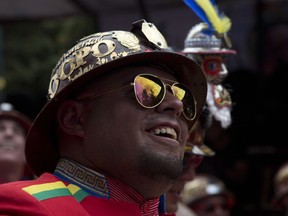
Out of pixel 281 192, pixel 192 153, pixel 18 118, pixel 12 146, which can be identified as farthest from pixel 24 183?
pixel 281 192

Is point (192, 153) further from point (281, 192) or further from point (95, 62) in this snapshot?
point (281, 192)

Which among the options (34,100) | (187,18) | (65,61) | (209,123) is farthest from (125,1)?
(65,61)

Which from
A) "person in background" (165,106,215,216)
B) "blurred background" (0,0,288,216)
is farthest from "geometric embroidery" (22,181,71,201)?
"blurred background" (0,0,288,216)

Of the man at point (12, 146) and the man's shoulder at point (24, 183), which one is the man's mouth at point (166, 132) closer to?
the man's shoulder at point (24, 183)

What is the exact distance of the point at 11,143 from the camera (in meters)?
6.34

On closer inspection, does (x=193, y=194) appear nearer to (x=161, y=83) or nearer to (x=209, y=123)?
(x=209, y=123)

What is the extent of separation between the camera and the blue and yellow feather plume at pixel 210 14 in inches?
172

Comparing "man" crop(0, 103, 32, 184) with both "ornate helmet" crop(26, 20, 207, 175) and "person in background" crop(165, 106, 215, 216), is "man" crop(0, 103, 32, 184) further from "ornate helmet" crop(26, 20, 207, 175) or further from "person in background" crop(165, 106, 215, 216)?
"ornate helmet" crop(26, 20, 207, 175)

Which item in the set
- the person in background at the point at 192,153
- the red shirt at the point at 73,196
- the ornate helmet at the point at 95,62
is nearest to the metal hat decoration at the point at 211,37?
the person in background at the point at 192,153

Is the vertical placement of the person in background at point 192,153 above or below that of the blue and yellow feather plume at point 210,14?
below

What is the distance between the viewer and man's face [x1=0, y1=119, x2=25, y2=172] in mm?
6121

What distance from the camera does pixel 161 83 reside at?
357cm

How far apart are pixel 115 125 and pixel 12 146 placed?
118 inches

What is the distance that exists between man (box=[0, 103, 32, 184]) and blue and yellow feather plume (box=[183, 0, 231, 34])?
81.2 inches
